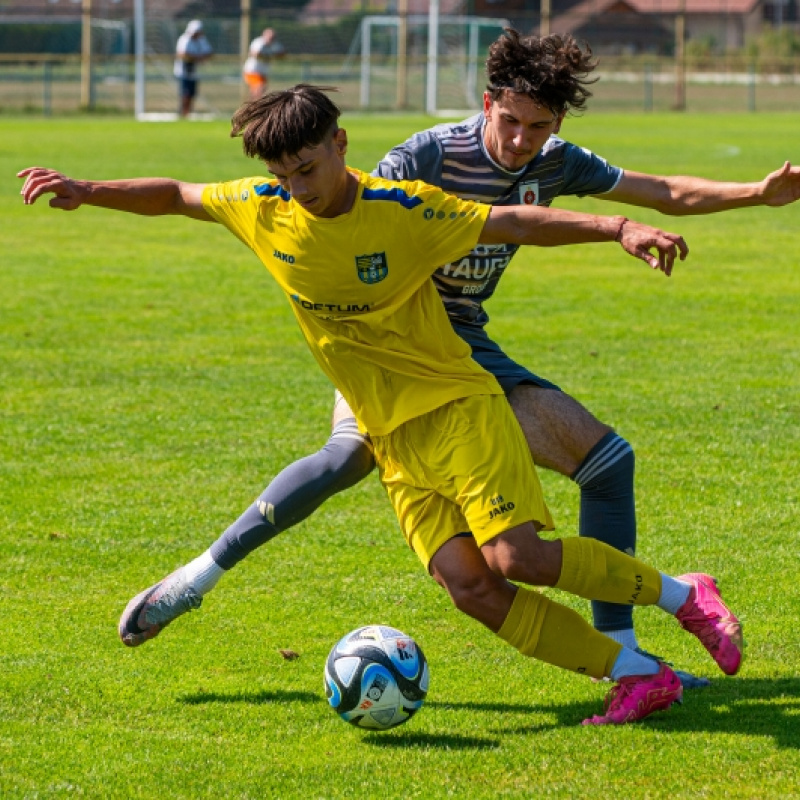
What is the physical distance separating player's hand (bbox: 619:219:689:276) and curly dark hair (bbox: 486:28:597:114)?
2.89ft

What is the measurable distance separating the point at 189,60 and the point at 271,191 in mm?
33182

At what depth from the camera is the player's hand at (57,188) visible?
4.61m

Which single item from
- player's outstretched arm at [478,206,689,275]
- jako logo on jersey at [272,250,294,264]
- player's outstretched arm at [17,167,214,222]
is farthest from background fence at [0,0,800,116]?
player's outstretched arm at [478,206,689,275]

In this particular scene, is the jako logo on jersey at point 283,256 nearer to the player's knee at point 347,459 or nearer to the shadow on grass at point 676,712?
the player's knee at point 347,459

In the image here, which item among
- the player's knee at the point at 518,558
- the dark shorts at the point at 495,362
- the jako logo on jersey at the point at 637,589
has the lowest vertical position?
the jako logo on jersey at the point at 637,589

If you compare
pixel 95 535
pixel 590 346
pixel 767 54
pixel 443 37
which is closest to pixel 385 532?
pixel 95 535

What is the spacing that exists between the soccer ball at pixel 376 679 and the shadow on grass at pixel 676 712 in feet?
0.24

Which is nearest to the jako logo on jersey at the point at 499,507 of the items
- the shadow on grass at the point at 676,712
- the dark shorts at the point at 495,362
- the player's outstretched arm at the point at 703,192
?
the shadow on grass at the point at 676,712

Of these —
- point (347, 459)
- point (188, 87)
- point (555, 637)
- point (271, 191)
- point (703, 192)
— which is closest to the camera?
point (555, 637)

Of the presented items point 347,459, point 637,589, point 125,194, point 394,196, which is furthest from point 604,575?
point 125,194

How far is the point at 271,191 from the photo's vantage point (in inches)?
179

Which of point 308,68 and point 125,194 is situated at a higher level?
point 125,194

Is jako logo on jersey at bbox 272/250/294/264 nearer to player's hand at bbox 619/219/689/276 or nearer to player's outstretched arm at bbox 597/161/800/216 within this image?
player's hand at bbox 619/219/689/276

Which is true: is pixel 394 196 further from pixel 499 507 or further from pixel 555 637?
pixel 555 637
